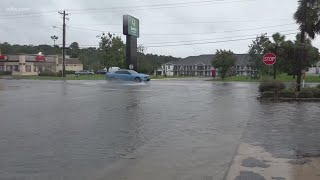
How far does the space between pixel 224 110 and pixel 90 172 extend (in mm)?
10661

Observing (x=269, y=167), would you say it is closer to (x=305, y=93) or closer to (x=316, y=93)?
(x=305, y=93)

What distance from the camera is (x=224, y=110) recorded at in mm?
17266

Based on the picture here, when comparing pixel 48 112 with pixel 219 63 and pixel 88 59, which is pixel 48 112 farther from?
pixel 88 59

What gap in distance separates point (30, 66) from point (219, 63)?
5562cm

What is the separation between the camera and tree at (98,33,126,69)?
86575mm

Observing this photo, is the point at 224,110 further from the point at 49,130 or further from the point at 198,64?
the point at 198,64

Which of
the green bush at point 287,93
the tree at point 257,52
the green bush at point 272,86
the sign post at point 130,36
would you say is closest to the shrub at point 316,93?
the green bush at point 287,93

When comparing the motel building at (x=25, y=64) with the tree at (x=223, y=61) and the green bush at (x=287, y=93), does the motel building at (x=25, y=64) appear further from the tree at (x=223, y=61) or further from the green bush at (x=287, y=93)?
the green bush at (x=287, y=93)

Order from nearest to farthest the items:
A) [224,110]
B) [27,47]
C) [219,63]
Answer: [224,110]
[219,63]
[27,47]

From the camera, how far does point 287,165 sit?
25.4 feet

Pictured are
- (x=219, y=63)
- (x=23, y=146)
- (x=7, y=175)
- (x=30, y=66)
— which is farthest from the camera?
(x=30, y=66)

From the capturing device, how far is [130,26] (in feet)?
204

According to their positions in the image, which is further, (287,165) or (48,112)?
(48,112)

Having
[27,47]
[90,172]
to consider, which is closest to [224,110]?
[90,172]
